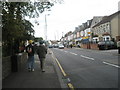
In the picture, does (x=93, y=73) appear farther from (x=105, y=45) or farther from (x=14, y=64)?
(x=105, y=45)

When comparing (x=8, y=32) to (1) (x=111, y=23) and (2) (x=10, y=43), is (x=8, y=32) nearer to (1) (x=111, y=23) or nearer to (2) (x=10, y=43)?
(2) (x=10, y=43)

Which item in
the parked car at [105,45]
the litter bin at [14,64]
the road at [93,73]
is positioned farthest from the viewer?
the parked car at [105,45]

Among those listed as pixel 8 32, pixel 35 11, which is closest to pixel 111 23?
pixel 35 11

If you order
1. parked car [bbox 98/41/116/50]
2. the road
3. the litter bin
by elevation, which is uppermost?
parked car [bbox 98/41/116/50]

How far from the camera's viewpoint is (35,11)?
14016 millimetres

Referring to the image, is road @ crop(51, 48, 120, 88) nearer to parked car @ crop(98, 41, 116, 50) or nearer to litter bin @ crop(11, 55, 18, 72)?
litter bin @ crop(11, 55, 18, 72)

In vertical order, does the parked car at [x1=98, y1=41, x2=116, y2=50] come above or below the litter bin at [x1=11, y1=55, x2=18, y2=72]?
above

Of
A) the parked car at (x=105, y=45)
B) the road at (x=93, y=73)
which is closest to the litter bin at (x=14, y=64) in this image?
the road at (x=93, y=73)

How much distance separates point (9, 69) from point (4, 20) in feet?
8.71

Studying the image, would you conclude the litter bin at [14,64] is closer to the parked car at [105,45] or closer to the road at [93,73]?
the road at [93,73]

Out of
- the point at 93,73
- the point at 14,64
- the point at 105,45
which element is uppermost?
the point at 105,45

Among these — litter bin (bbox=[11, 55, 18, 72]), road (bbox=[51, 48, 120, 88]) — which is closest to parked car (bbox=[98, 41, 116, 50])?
road (bbox=[51, 48, 120, 88])

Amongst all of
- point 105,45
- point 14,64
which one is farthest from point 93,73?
point 105,45

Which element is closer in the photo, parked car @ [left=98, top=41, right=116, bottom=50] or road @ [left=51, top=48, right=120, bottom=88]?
road @ [left=51, top=48, right=120, bottom=88]
